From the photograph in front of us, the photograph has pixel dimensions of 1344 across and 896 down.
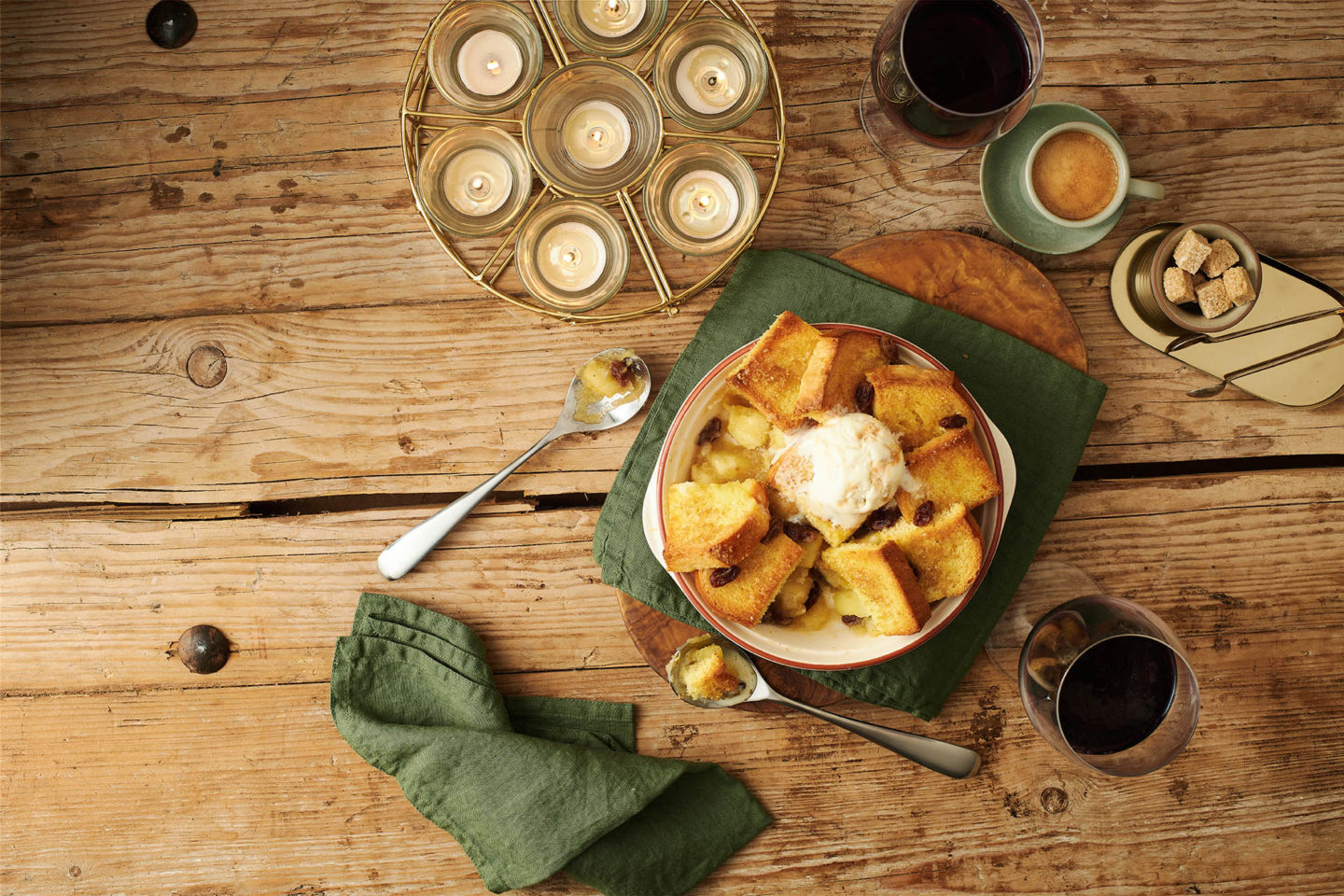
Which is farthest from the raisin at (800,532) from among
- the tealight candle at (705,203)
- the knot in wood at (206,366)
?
the knot in wood at (206,366)

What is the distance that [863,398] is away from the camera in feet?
4.86

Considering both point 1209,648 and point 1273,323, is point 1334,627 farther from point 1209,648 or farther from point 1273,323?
point 1273,323

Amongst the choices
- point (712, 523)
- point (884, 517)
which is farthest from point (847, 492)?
point (712, 523)

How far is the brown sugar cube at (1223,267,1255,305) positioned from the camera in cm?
164

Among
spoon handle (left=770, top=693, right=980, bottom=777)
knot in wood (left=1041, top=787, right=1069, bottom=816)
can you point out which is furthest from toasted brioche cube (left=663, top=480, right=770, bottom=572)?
knot in wood (left=1041, top=787, right=1069, bottom=816)

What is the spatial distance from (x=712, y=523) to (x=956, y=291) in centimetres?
81

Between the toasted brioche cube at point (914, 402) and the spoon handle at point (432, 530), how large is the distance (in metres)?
0.72

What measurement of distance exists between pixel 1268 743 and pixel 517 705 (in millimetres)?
1750

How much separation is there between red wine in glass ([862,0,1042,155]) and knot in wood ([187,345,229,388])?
5.38 feet

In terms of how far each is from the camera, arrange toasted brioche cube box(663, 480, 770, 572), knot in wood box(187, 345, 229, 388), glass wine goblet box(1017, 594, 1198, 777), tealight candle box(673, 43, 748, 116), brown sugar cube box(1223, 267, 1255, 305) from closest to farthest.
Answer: toasted brioche cube box(663, 480, 770, 572) < glass wine goblet box(1017, 594, 1198, 777) < brown sugar cube box(1223, 267, 1255, 305) < tealight candle box(673, 43, 748, 116) < knot in wood box(187, 345, 229, 388)

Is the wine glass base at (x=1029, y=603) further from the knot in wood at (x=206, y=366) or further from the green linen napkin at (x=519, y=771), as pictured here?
the knot in wood at (x=206, y=366)

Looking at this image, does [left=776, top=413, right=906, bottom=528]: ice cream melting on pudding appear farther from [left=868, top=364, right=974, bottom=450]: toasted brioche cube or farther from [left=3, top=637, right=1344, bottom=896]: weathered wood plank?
[left=3, top=637, right=1344, bottom=896]: weathered wood plank

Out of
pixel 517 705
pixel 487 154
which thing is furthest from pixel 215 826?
pixel 487 154

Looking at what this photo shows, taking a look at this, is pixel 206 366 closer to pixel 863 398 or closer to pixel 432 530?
pixel 432 530
